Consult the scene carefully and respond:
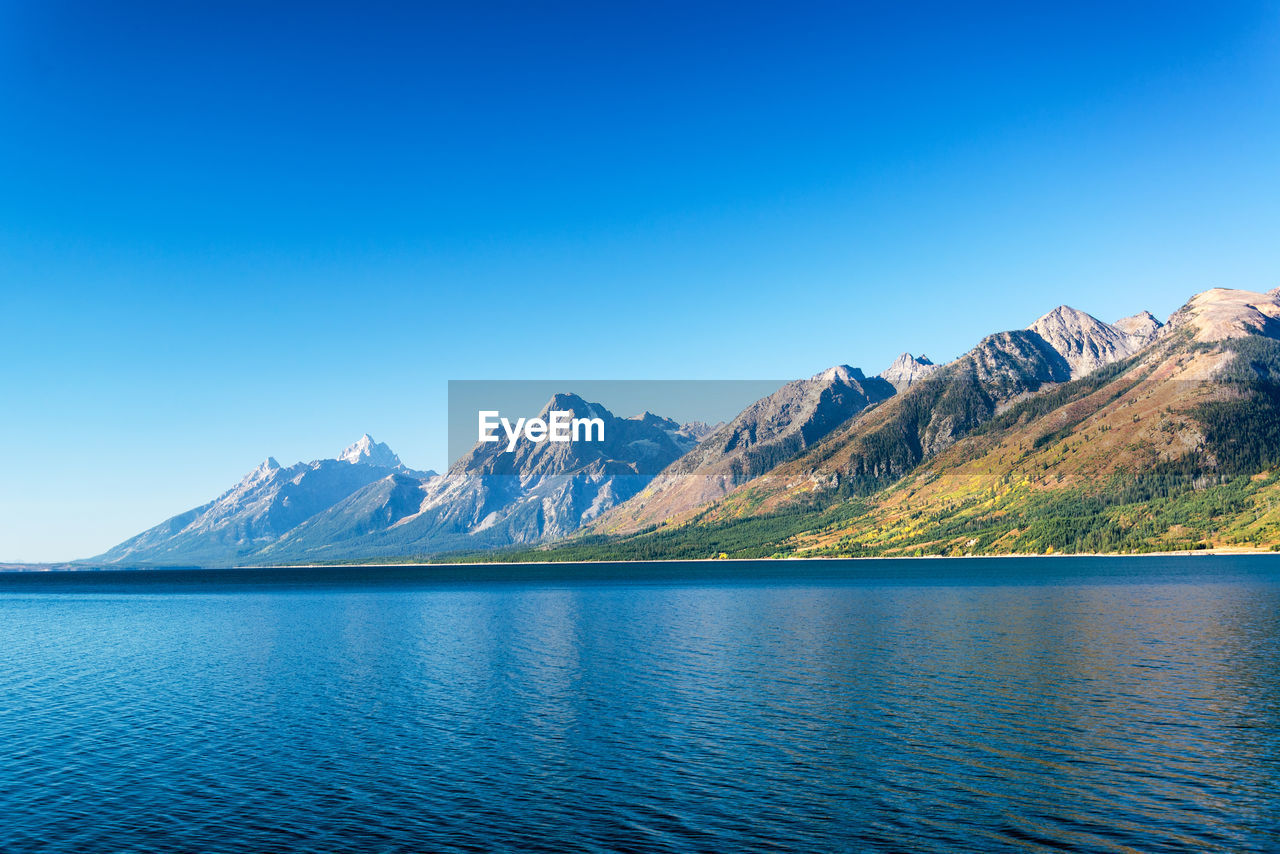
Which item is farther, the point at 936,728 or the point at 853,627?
the point at 853,627

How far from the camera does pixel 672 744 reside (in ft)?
179

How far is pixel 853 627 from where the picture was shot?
12119 cm

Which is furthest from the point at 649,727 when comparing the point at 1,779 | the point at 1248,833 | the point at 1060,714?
the point at 1,779

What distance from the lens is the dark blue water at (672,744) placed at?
38.7 m

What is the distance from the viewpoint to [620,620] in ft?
482

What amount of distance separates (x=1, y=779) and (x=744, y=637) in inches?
3397

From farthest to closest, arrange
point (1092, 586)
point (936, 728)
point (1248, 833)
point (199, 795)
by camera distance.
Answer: point (1092, 586)
point (936, 728)
point (199, 795)
point (1248, 833)

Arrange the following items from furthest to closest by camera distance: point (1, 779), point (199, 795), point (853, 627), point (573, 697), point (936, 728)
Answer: point (853, 627) → point (573, 697) → point (936, 728) → point (1, 779) → point (199, 795)

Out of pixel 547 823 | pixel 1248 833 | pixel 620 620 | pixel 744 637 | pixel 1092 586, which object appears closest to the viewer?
pixel 1248 833

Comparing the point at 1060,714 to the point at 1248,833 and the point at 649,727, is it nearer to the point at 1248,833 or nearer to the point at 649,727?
the point at 1248,833

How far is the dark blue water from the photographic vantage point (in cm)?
3869

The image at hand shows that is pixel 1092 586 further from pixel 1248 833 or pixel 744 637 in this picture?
pixel 1248 833

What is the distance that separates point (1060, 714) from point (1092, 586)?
15246 centimetres

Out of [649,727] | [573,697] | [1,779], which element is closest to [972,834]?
[649,727]
